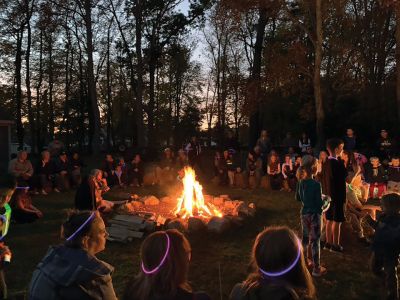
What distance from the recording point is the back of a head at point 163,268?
2.39 metres

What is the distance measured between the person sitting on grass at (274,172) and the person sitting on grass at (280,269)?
11.6 meters

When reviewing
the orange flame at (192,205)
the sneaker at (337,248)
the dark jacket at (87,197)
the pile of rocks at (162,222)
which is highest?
the dark jacket at (87,197)

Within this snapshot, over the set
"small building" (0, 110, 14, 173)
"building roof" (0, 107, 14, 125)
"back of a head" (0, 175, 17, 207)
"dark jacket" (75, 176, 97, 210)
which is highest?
"building roof" (0, 107, 14, 125)

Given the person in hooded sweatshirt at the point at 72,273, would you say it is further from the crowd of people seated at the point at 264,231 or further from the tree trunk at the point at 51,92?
the tree trunk at the point at 51,92

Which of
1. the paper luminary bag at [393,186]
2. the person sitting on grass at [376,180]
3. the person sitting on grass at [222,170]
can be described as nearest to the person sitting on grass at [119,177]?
the person sitting on grass at [222,170]

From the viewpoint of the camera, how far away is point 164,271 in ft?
7.85

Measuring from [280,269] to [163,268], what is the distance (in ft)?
2.03

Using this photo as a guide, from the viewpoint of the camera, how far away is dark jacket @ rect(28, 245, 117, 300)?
103 inches

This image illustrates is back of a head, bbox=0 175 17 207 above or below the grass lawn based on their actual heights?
above

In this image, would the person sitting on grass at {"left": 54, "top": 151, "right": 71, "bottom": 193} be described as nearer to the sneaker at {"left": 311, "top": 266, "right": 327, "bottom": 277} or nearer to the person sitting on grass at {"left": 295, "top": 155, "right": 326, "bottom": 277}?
the person sitting on grass at {"left": 295, "top": 155, "right": 326, "bottom": 277}

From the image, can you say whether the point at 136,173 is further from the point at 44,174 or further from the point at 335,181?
the point at 335,181

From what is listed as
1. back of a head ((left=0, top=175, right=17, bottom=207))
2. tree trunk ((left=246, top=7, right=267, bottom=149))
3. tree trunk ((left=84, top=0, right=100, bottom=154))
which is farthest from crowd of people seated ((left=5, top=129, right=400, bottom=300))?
tree trunk ((left=84, top=0, right=100, bottom=154))

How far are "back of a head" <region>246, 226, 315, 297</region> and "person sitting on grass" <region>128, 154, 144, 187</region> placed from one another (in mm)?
12784

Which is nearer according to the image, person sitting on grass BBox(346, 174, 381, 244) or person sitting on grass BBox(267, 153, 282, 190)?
person sitting on grass BBox(346, 174, 381, 244)
